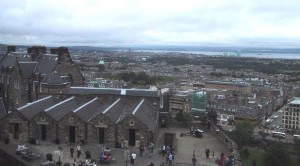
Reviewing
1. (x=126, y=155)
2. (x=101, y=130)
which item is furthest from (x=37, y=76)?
(x=126, y=155)

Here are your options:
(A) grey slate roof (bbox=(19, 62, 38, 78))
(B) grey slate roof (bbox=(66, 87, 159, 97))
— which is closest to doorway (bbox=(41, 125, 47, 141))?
(B) grey slate roof (bbox=(66, 87, 159, 97))

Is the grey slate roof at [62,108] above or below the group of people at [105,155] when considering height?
above

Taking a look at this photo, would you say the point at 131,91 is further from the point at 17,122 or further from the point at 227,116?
the point at 227,116

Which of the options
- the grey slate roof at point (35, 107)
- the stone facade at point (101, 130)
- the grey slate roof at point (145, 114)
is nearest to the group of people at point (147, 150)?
the grey slate roof at point (145, 114)

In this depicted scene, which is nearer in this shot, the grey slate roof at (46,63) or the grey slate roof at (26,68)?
the grey slate roof at (46,63)

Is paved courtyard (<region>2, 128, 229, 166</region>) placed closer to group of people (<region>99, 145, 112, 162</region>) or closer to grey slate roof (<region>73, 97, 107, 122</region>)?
group of people (<region>99, 145, 112, 162</region>)

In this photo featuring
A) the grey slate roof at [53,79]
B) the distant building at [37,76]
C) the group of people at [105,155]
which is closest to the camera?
the group of people at [105,155]

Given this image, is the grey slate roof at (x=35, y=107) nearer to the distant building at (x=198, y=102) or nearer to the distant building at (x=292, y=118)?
the distant building at (x=292, y=118)
